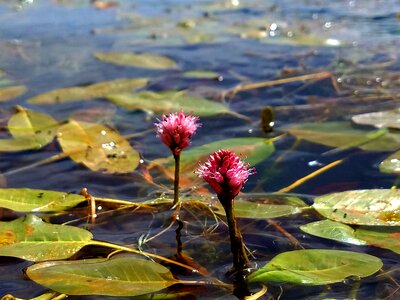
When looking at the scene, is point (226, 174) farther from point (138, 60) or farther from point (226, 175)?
point (138, 60)

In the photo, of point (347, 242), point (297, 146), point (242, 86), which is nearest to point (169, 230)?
point (347, 242)

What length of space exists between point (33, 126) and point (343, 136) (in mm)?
900

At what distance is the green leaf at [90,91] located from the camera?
203 centimetres

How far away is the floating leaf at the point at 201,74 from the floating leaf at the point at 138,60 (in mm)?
143

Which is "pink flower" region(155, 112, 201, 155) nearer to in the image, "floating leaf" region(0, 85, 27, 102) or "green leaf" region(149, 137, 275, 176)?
"green leaf" region(149, 137, 275, 176)

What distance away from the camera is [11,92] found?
213 centimetres

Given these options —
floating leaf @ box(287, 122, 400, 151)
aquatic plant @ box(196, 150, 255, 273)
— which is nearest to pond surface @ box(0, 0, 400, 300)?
floating leaf @ box(287, 122, 400, 151)

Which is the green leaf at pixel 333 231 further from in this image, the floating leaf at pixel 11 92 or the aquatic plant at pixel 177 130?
the floating leaf at pixel 11 92

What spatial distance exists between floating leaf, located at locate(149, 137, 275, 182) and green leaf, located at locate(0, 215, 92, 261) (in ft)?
1.32

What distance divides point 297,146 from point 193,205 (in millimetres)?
467

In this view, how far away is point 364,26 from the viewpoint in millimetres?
3301

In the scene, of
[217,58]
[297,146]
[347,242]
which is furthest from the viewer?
[217,58]

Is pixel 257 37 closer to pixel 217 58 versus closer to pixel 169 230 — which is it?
pixel 217 58

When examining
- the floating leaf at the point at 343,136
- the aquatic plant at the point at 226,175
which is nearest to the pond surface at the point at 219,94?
the floating leaf at the point at 343,136
